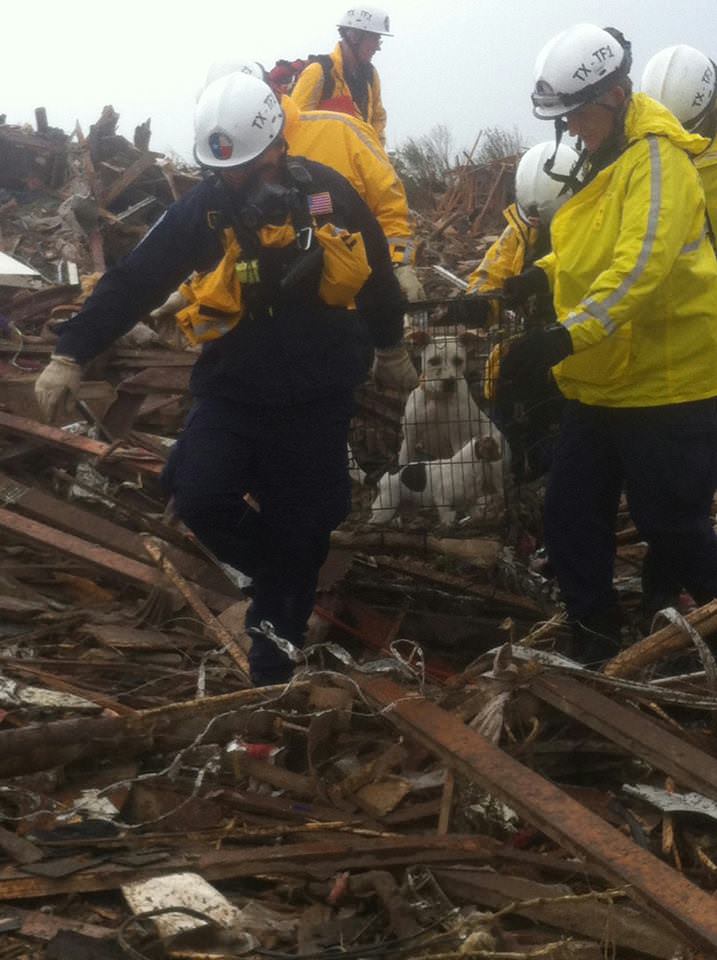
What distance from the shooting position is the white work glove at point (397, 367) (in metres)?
5.76

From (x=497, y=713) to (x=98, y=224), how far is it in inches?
400

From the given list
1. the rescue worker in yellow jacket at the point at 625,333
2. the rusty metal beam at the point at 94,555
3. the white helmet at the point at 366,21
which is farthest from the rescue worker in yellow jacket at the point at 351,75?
the rescue worker in yellow jacket at the point at 625,333

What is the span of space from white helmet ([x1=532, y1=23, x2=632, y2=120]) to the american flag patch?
811 mm

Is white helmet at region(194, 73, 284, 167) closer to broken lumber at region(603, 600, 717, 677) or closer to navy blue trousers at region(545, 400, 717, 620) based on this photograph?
navy blue trousers at region(545, 400, 717, 620)

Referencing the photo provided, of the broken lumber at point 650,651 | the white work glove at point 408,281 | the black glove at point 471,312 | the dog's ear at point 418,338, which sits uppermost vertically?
the white work glove at point 408,281

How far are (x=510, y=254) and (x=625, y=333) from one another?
7.48ft

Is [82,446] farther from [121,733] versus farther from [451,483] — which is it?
[121,733]

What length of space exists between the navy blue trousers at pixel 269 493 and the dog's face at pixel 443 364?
1.48m

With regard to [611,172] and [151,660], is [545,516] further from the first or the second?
[151,660]

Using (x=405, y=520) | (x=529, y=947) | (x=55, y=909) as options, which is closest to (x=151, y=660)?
(x=405, y=520)

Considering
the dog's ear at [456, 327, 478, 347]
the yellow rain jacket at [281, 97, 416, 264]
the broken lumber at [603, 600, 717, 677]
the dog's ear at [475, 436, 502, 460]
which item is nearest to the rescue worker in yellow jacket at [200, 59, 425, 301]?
the yellow rain jacket at [281, 97, 416, 264]

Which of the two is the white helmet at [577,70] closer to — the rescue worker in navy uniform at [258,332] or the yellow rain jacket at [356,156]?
the rescue worker in navy uniform at [258,332]

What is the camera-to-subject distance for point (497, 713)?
3.74m

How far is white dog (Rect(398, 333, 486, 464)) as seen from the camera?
663cm
